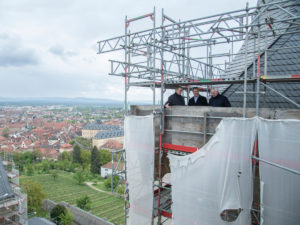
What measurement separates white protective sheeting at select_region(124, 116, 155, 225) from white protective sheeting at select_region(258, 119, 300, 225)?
3347 mm

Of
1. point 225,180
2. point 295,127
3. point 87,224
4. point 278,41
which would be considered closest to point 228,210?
point 225,180

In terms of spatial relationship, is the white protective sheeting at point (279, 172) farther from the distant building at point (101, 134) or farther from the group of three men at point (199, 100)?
the distant building at point (101, 134)

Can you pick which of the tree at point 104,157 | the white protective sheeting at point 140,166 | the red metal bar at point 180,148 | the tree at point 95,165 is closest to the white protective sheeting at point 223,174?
the red metal bar at point 180,148

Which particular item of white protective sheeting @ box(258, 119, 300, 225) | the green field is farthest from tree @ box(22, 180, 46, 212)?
white protective sheeting @ box(258, 119, 300, 225)

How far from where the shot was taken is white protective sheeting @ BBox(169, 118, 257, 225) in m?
5.87

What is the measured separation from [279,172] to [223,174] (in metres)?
1.25

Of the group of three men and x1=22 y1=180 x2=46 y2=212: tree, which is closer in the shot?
the group of three men

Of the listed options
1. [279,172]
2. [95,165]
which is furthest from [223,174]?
[95,165]

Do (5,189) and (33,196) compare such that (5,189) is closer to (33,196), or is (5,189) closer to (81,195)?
(33,196)

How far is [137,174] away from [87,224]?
23609mm

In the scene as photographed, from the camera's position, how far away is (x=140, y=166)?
7.88 m

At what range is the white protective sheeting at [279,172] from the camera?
5.20 metres

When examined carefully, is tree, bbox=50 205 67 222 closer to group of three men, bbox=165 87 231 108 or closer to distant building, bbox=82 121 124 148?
group of three men, bbox=165 87 231 108

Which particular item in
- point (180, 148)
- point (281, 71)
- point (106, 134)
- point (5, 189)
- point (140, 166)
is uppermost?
point (281, 71)
